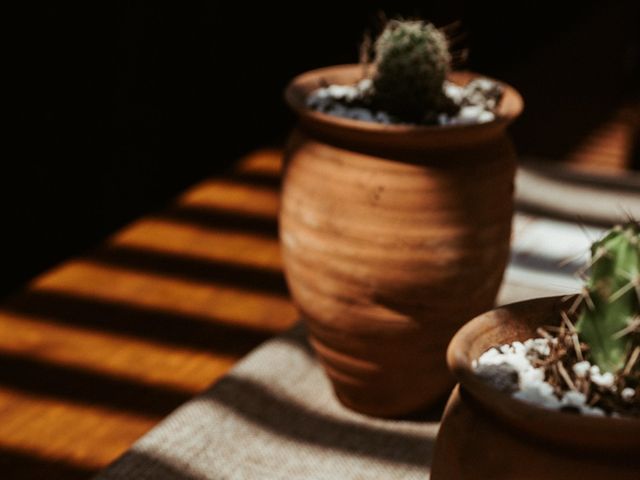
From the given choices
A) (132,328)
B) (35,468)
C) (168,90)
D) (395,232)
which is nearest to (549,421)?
(395,232)

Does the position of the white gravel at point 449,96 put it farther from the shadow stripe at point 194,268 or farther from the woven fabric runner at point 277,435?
the shadow stripe at point 194,268

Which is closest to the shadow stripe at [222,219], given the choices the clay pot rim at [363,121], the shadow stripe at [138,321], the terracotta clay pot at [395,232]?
the shadow stripe at [138,321]

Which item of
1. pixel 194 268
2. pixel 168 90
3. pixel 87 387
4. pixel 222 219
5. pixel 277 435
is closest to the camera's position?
pixel 277 435

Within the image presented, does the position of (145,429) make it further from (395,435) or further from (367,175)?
(367,175)

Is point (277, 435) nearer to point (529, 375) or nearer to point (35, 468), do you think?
point (35, 468)

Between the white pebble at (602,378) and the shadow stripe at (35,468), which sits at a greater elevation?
the white pebble at (602,378)

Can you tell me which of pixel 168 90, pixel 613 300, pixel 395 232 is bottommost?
pixel 168 90

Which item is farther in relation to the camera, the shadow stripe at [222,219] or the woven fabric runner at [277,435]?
the shadow stripe at [222,219]

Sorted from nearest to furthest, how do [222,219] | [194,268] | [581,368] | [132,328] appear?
[581,368] → [132,328] → [194,268] → [222,219]
